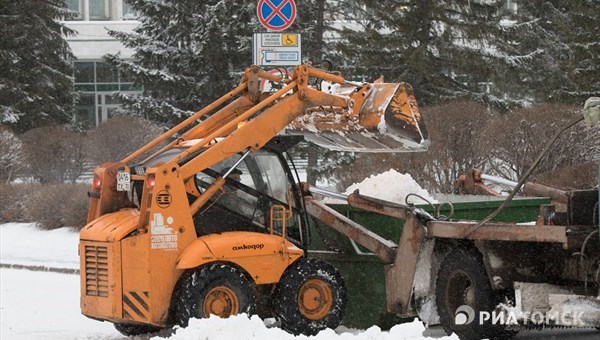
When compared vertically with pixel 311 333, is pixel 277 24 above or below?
above

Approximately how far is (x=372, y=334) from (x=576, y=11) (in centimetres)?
1916

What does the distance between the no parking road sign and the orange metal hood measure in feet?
17.5

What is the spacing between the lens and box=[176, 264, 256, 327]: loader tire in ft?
34.7

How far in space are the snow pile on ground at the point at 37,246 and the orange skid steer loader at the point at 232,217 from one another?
8258mm

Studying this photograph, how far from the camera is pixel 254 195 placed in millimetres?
11672

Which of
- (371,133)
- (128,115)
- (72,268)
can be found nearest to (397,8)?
(128,115)

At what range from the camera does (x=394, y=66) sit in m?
28.8

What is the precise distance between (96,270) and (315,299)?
208 centimetres

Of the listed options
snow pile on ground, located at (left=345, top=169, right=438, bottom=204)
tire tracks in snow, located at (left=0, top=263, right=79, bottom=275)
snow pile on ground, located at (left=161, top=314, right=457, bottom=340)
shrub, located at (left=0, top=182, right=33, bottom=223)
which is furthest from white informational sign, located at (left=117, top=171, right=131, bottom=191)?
shrub, located at (left=0, top=182, right=33, bottom=223)

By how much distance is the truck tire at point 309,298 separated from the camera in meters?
11.2

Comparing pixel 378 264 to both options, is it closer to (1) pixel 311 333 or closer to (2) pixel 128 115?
(1) pixel 311 333

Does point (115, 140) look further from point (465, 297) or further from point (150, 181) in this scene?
point (465, 297)

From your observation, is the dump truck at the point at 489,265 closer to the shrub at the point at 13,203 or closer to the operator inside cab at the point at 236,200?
the operator inside cab at the point at 236,200

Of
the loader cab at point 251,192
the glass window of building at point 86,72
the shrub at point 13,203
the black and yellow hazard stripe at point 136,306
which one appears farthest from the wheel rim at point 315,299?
the glass window of building at point 86,72
